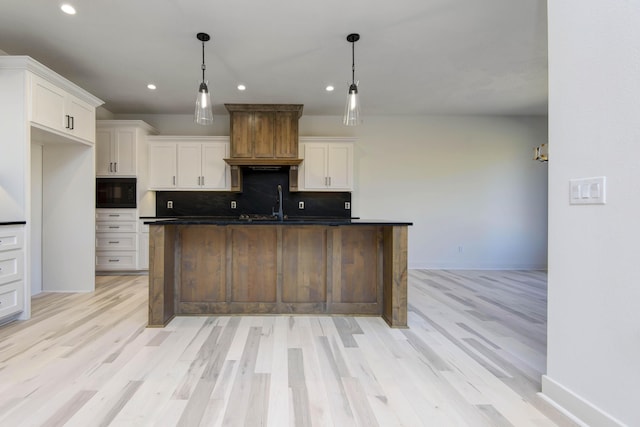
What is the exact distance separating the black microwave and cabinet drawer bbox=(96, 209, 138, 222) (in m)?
0.08

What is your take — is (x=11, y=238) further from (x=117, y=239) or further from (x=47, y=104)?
(x=117, y=239)

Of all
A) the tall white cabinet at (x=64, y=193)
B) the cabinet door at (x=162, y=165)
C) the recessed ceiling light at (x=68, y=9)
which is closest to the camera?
the recessed ceiling light at (x=68, y=9)

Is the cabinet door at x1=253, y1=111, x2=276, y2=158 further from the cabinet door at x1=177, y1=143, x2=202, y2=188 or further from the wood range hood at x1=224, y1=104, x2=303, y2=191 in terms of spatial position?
the cabinet door at x1=177, y1=143, x2=202, y2=188

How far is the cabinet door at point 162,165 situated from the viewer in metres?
4.81

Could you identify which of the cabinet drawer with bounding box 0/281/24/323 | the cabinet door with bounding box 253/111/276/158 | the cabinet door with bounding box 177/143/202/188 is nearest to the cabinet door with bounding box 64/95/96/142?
the cabinet door with bounding box 177/143/202/188

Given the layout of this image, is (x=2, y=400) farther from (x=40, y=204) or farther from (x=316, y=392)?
(x=40, y=204)

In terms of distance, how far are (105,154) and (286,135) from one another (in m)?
2.85

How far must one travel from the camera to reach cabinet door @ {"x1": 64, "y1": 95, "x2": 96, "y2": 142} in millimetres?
3203

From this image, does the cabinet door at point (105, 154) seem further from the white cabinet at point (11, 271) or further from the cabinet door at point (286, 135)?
the cabinet door at point (286, 135)

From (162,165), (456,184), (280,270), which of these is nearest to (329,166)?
(456,184)

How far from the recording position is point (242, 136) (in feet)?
15.2

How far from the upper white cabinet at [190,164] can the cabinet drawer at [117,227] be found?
703 mm
